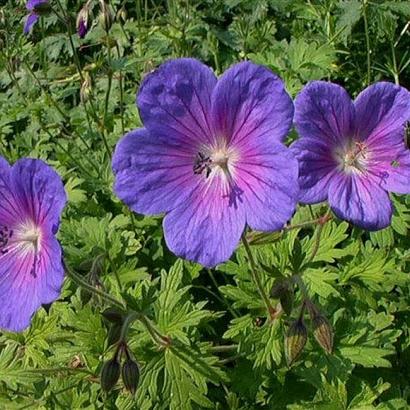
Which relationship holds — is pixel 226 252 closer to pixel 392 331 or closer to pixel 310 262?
pixel 310 262

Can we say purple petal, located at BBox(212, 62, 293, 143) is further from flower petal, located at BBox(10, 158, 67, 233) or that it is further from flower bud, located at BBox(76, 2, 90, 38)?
flower bud, located at BBox(76, 2, 90, 38)

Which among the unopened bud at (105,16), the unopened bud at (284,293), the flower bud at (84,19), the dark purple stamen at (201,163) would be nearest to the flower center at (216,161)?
the dark purple stamen at (201,163)

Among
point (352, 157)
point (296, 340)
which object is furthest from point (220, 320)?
point (352, 157)

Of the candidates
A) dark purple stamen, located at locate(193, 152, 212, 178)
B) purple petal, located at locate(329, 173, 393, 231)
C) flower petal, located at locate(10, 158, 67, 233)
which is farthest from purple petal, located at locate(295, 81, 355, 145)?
flower petal, located at locate(10, 158, 67, 233)

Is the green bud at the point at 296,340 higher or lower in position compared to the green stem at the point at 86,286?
lower

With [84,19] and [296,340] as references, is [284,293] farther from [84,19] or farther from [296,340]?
[84,19]

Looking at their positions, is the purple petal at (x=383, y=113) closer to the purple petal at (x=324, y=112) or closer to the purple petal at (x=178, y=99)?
the purple petal at (x=324, y=112)
